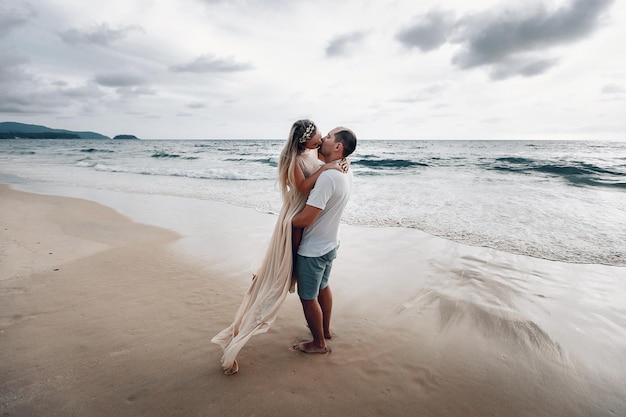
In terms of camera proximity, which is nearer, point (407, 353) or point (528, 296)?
point (407, 353)

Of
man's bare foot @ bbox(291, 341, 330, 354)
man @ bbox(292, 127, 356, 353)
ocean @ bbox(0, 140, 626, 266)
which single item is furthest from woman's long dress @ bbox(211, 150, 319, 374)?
man's bare foot @ bbox(291, 341, 330, 354)

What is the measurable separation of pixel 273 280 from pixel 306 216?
0.71 metres

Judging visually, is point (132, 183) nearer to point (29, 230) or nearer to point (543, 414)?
point (29, 230)

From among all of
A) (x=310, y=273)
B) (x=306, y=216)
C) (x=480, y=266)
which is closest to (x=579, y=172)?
(x=480, y=266)

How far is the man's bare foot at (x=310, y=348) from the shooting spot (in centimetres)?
321

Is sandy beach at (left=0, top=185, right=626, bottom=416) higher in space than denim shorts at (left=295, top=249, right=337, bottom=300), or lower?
lower

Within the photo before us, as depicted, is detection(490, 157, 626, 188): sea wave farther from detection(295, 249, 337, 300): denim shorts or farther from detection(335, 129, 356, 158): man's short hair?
detection(295, 249, 337, 300): denim shorts

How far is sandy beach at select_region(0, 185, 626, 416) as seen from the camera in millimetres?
2574

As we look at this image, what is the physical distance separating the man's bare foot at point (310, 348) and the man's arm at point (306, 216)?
52.8 inches

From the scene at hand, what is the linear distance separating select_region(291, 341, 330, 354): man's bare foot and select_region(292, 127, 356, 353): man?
13.3 inches

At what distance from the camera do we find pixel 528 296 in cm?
444

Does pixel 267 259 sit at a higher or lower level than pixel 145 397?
higher

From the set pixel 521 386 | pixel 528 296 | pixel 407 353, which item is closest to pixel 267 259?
pixel 407 353

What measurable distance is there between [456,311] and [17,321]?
5.08 meters
